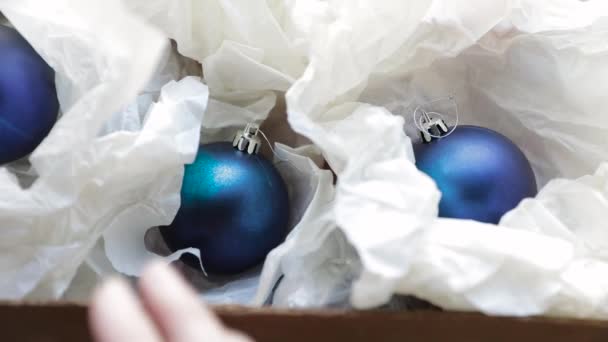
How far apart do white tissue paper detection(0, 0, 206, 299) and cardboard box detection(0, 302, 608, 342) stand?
6 centimetres

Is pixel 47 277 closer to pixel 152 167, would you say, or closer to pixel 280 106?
pixel 152 167

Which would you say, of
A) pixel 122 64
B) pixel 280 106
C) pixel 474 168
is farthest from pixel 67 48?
pixel 474 168

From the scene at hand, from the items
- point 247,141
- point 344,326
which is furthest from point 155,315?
point 247,141

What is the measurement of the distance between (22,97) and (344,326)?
0.28 meters

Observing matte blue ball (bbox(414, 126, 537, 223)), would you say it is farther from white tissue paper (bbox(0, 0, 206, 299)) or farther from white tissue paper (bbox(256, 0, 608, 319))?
white tissue paper (bbox(0, 0, 206, 299))

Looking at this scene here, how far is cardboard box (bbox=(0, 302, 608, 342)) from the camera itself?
14.5 inches

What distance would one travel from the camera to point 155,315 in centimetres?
26

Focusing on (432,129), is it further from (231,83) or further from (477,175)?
(231,83)

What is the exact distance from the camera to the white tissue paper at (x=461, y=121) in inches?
14.9

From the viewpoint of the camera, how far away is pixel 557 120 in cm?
53

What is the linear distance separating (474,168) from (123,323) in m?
0.30

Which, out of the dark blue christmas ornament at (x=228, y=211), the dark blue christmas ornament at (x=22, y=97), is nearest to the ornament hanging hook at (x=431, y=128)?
the dark blue christmas ornament at (x=228, y=211)

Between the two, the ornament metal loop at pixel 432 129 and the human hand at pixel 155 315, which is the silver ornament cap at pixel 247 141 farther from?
the human hand at pixel 155 315

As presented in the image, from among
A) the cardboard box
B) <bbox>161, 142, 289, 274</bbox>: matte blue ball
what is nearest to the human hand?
the cardboard box
